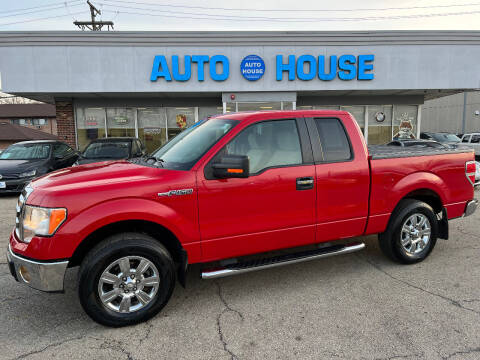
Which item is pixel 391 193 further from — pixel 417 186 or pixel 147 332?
pixel 147 332

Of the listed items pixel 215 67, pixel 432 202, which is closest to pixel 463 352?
pixel 432 202

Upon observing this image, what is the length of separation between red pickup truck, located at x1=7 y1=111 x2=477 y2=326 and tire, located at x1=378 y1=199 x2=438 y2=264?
0.01 meters

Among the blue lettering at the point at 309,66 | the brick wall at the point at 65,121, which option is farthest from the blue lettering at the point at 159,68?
the blue lettering at the point at 309,66

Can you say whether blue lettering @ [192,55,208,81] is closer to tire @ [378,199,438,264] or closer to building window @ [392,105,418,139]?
building window @ [392,105,418,139]

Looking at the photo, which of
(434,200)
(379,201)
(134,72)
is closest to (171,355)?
(379,201)

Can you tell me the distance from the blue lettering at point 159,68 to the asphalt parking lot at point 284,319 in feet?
34.4

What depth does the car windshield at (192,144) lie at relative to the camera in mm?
3332

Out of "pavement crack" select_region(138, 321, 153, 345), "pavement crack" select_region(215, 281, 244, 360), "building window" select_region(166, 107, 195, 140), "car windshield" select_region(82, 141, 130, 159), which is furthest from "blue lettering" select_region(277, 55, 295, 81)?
"pavement crack" select_region(138, 321, 153, 345)

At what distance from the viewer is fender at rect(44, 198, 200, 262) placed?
2756mm

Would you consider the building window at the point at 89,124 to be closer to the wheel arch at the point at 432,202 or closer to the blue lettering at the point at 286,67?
the blue lettering at the point at 286,67

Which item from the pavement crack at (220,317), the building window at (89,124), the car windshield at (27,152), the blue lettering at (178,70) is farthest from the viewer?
the building window at (89,124)

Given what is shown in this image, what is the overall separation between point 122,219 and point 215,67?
11714 millimetres

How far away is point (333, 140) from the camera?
12.6 feet

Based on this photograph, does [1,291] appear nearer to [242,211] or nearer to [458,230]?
[242,211]
